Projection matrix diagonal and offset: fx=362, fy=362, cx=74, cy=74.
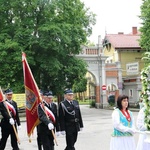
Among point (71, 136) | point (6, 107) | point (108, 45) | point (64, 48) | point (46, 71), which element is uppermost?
point (108, 45)

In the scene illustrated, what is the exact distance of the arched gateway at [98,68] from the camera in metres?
37.7

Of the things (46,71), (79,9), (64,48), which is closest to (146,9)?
(79,9)

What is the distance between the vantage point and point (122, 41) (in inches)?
1923

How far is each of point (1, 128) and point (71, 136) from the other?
1.98m

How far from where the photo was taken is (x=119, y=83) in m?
38.0

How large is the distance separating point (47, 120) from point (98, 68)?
3015 cm

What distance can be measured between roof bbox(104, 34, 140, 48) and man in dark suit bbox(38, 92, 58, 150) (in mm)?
38661

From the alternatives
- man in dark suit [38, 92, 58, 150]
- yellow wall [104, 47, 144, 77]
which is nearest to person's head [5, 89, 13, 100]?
man in dark suit [38, 92, 58, 150]

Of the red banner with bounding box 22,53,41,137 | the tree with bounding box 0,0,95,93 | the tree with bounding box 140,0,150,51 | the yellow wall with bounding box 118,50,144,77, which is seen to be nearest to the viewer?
the red banner with bounding box 22,53,41,137

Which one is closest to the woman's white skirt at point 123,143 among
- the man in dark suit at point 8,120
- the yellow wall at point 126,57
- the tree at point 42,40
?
the man in dark suit at point 8,120

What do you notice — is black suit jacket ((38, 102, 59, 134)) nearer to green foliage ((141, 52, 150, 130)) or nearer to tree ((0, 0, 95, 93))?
green foliage ((141, 52, 150, 130))

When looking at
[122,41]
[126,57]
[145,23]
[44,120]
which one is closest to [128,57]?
[126,57]

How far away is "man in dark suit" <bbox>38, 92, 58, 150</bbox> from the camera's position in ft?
26.9

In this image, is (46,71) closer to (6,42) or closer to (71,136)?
(6,42)
